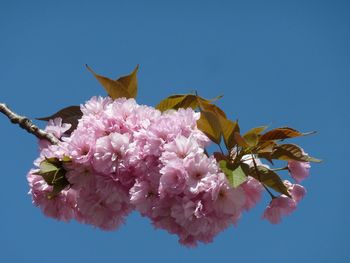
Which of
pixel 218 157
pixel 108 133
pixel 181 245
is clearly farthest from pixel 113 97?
pixel 181 245

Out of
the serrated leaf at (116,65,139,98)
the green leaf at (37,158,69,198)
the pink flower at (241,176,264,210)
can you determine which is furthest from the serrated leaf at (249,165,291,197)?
the green leaf at (37,158,69,198)

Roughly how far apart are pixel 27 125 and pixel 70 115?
0.65 ft

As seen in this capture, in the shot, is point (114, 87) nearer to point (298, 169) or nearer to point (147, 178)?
point (147, 178)

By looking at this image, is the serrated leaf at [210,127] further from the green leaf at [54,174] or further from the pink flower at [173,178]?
the green leaf at [54,174]

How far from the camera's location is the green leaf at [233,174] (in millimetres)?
1932

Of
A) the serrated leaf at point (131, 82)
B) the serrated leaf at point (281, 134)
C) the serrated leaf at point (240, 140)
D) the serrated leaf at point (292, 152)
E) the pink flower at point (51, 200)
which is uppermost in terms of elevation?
the serrated leaf at point (131, 82)

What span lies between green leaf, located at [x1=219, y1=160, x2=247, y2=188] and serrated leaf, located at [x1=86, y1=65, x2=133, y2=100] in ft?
1.93

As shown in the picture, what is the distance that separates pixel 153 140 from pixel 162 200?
0.23m

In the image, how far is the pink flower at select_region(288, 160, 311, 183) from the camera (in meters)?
2.28

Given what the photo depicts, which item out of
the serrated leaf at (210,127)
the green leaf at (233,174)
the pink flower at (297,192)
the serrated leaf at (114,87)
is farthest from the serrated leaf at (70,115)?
the pink flower at (297,192)

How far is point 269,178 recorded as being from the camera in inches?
84.7

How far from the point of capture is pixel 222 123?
83.2 inches

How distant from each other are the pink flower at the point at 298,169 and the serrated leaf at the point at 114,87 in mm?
776

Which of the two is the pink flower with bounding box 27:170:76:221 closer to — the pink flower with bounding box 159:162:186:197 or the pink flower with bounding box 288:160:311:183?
the pink flower with bounding box 159:162:186:197
